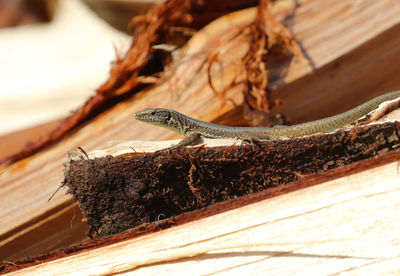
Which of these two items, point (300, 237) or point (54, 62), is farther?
point (54, 62)

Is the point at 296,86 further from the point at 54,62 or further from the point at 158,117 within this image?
the point at 54,62

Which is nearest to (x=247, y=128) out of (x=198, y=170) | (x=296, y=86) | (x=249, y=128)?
(x=249, y=128)

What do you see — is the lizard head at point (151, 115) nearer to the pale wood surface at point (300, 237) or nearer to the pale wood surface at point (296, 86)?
the pale wood surface at point (296, 86)

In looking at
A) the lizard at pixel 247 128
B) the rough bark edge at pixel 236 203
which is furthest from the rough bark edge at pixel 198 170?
the lizard at pixel 247 128

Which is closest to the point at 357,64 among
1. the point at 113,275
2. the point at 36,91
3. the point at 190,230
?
the point at 190,230

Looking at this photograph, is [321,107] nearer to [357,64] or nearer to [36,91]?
[357,64]
